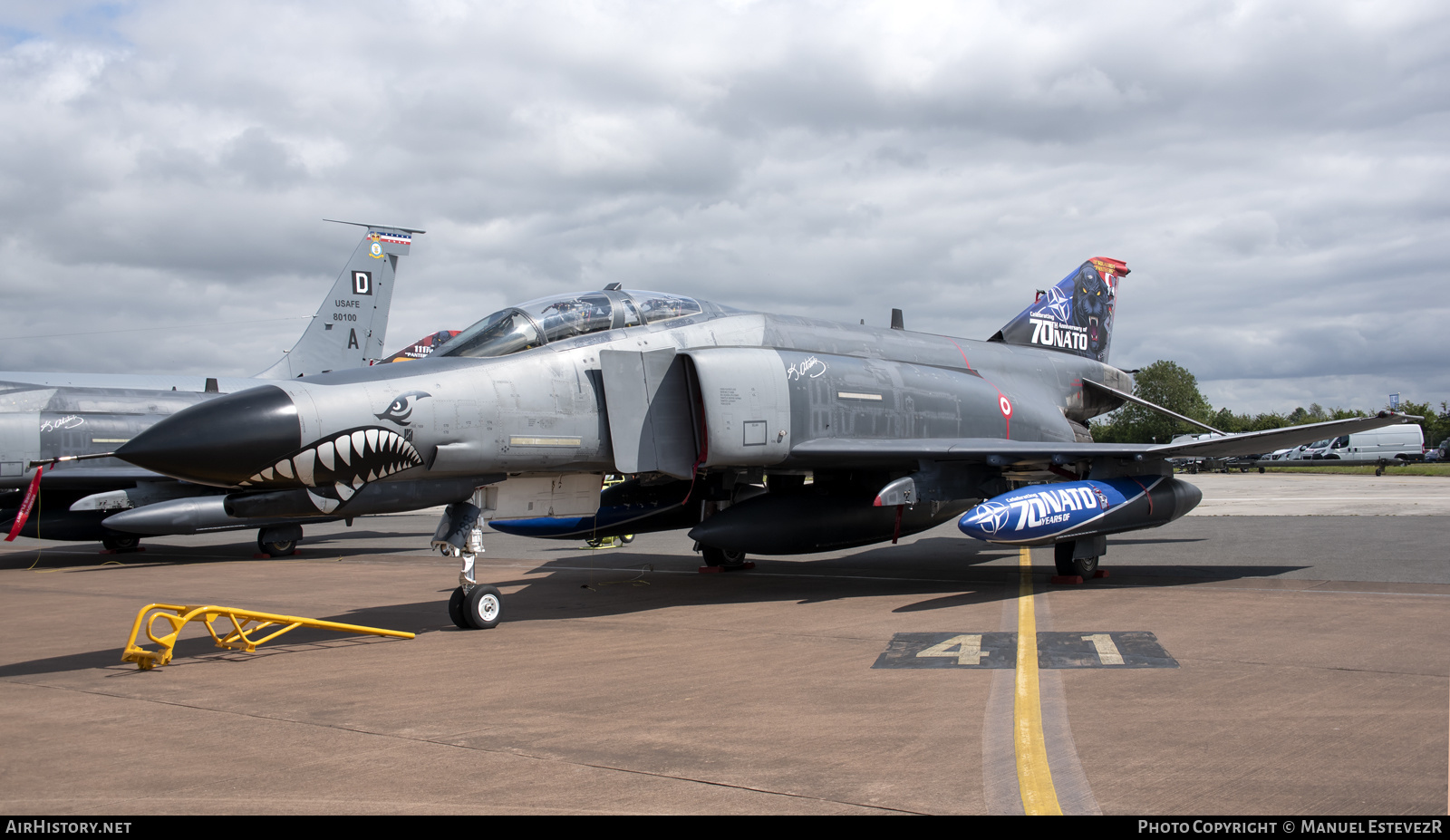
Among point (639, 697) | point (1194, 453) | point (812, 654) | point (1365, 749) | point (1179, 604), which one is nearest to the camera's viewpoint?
point (1365, 749)

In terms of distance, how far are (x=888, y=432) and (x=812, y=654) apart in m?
4.50

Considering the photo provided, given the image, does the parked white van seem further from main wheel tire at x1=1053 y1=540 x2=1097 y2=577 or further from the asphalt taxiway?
the asphalt taxiway

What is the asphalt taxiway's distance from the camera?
389cm

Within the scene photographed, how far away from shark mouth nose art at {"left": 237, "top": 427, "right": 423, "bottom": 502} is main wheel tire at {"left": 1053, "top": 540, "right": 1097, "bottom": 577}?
24.1 feet

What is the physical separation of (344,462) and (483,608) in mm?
1991

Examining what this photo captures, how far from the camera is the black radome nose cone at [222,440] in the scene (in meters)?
6.74

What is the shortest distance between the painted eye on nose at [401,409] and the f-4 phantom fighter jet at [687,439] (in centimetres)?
1

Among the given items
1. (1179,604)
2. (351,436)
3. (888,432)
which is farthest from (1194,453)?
(351,436)

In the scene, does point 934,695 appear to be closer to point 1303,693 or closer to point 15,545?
point 1303,693

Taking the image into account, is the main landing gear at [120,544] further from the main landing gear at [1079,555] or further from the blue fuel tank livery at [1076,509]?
the main landing gear at [1079,555]

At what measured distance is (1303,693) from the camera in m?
5.34

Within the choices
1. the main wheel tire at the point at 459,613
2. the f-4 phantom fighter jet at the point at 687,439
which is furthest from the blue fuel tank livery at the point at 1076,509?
the main wheel tire at the point at 459,613

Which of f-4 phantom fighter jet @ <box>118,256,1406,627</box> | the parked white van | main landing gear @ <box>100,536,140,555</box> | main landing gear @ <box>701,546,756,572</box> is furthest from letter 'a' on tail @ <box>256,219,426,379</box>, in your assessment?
the parked white van

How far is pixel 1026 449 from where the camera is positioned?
413 inches
